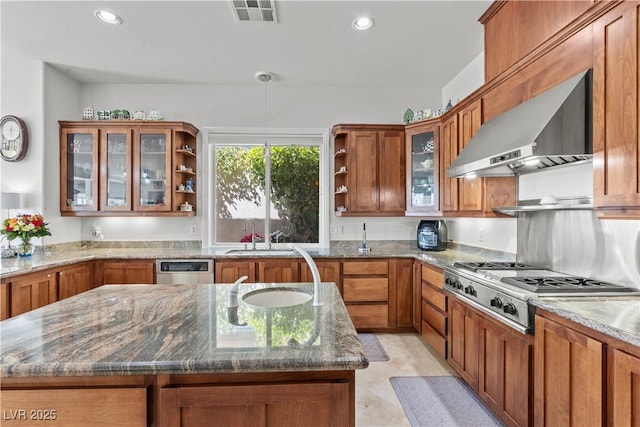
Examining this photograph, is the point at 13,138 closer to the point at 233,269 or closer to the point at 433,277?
the point at 233,269

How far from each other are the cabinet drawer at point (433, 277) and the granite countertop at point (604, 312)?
1.18 metres

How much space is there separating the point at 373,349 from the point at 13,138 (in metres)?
4.43

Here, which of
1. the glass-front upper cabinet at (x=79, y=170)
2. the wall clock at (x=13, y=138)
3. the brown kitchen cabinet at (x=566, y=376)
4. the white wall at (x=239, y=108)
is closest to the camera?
the brown kitchen cabinet at (x=566, y=376)

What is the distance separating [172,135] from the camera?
3.64 metres

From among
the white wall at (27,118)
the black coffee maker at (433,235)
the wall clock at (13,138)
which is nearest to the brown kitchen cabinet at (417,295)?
the black coffee maker at (433,235)

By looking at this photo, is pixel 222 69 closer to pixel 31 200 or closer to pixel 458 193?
pixel 31 200

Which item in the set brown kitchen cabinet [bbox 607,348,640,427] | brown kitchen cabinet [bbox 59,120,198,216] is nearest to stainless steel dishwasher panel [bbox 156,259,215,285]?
brown kitchen cabinet [bbox 59,120,198,216]

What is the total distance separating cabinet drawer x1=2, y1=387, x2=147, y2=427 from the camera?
982 millimetres

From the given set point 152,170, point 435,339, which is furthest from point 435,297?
point 152,170

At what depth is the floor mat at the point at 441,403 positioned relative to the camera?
6.75 feet

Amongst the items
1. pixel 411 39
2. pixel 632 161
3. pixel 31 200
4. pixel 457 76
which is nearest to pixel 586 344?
pixel 632 161

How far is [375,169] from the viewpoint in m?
3.74

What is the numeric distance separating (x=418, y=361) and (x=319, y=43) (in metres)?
3.12

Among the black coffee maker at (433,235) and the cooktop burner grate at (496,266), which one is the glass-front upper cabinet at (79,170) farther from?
the cooktop burner grate at (496,266)
